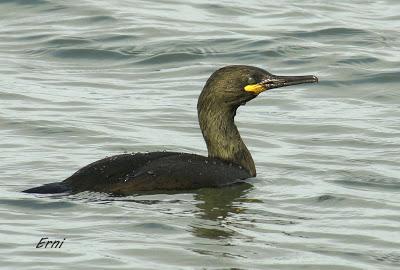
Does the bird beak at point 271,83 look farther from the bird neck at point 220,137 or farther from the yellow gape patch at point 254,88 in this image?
the bird neck at point 220,137

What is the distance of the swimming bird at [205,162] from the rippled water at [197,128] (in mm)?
137

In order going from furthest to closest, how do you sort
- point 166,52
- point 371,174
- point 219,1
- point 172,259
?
point 219,1, point 166,52, point 371,174, point 172,259

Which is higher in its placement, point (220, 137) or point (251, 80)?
point (251, 80)

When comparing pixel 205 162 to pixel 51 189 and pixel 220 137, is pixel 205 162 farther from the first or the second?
pixel 51 189

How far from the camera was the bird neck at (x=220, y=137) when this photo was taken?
12578 mm

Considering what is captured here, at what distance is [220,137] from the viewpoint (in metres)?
12.6

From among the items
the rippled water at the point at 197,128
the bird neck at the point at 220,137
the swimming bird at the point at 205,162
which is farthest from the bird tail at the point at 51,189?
the bird neck at the point at 220,137

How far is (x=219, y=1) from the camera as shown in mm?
23203

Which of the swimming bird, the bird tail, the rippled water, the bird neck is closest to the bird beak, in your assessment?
the swimming bird

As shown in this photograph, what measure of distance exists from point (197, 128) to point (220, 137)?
249 centimetres

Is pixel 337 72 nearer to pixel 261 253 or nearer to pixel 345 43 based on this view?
pixel 345 43

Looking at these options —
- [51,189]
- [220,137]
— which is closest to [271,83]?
[220,137]

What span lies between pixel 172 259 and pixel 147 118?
609cm

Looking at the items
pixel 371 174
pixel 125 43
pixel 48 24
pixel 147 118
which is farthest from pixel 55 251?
pixel 48 24
